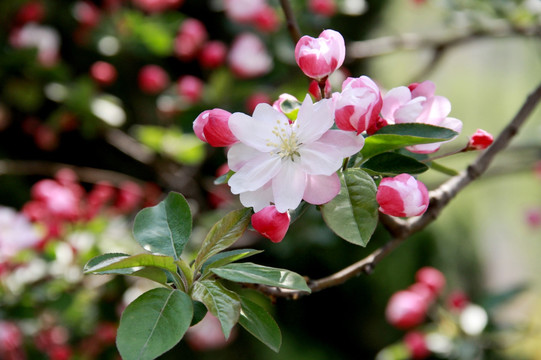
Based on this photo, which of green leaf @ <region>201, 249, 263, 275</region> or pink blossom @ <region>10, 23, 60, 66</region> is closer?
green leaf @ <region>201, 249, 263, 275</region>

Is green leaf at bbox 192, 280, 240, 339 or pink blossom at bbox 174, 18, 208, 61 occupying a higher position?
green leaf at bbox 192, 280, 240, 339

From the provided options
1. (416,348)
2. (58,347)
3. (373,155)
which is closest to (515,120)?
(373,155)

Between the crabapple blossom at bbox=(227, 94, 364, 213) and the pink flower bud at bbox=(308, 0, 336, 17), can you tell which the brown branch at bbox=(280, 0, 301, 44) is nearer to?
the crabapple blossom at bbox=(227, 94, 364, 213)

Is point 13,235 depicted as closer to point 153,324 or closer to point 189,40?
point 189,40

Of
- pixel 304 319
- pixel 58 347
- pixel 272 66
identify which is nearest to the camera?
pixel 58 347

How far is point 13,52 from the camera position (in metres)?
2.07

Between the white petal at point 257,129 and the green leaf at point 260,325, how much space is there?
0.17m

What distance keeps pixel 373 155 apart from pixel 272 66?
5.18 ft

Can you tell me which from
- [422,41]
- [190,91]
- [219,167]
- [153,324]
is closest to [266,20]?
[190,91]

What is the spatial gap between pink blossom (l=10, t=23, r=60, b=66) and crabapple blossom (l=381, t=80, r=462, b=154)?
5.88 feet

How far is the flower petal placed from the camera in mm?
574

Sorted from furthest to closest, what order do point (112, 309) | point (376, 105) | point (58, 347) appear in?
point (112, 309) → point (58, 347) → point (376, 105)

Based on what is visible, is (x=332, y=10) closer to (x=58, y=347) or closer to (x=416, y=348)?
(x=416, y=348)

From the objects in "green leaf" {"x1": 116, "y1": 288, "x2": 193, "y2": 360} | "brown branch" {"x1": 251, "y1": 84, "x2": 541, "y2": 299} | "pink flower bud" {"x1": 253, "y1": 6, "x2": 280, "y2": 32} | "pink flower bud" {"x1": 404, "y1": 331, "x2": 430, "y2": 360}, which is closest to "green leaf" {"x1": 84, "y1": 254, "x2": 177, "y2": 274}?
"green leaf" {"x1": 116, "y1": 288, "x2": 193, "y2": 360}
